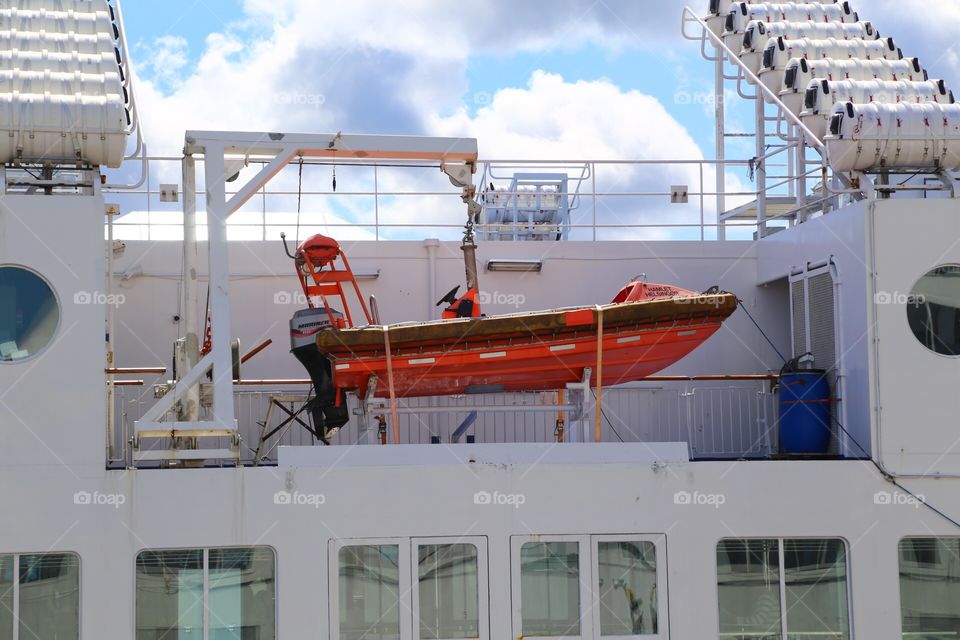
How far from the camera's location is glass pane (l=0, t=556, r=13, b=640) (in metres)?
8.98

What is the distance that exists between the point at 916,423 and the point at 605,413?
9.95 ft

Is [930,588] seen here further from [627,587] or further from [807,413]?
[627,587]

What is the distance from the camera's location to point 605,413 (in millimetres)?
11891

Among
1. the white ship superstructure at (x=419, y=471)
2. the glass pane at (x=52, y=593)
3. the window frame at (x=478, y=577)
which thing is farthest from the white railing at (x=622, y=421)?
the glass pane at (x=52, y=593)

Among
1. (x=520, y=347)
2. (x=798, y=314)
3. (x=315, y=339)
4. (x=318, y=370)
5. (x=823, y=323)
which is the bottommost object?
(x=318, y=370)

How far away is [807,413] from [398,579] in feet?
13.2

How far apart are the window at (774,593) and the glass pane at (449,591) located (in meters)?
2.01

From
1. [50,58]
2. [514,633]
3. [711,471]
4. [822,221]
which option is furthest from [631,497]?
[50,58]

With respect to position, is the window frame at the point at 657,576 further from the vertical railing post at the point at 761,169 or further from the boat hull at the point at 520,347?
the vertical railing post at the point at 761,169

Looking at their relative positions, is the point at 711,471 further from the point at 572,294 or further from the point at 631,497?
the point at 572,294

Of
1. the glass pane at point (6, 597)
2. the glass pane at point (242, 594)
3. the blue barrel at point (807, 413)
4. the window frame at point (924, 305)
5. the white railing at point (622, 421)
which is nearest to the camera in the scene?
the glass pane at point (6, 597)

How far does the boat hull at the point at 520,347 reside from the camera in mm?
10094

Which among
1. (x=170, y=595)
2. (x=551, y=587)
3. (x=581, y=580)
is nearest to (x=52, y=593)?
(x=170, y=595)

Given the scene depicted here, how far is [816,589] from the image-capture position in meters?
9.85
